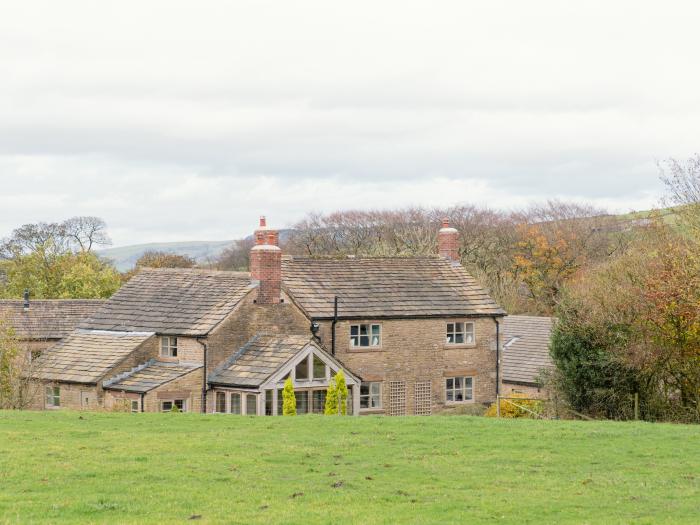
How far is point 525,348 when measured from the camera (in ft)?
187

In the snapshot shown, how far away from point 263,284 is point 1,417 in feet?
49.3

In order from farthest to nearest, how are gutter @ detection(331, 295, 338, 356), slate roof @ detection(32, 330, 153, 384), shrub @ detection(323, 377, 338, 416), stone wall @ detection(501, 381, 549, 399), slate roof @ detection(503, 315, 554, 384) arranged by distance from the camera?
slate roof @ detection(503, 315, 554, 384) → stone wall @ detection(501, 381, 549, 399) → gutter @ detection(331, 295, 338, 356) → slate roof @ detection(32, 330, 153, 384) → shrub @ detection(323, 377, 338, 416)

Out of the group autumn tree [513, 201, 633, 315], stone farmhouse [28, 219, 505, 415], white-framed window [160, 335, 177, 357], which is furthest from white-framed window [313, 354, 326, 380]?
autumn tree [513, 201, 633, 315]

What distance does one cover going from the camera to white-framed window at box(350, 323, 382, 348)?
149ft

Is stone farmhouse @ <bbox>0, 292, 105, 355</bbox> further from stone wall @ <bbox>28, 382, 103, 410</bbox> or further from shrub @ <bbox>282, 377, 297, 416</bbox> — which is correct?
shrub @ <bbox>282, 377, 297, 416</bbox>

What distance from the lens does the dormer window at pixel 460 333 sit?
4775 cm

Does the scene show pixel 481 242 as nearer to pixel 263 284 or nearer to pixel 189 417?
pixel 263 284

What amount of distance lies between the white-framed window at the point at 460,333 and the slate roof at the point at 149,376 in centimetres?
1201

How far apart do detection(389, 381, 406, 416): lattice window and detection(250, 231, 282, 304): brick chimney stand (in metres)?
6.40

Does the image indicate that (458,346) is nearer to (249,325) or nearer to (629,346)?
(249,325)

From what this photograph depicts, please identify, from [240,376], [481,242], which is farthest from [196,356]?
[481,242]

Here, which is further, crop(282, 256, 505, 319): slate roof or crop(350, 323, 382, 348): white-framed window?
crop(282, 256, 505, 319): slate roof

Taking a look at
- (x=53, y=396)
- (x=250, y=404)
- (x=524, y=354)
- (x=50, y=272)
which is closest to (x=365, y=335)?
(x=250, y=404)

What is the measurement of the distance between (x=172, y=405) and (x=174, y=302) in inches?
→ 252
